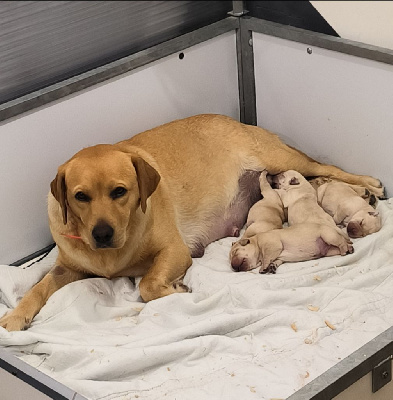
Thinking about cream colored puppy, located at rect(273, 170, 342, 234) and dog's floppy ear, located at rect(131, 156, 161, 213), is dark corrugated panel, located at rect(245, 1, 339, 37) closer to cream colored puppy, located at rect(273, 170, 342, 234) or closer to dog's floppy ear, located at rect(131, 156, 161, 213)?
cream colored puppy, located at rect(273, 170, 342, 234)

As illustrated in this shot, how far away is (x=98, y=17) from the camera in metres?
2.94

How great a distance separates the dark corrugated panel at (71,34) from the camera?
2744 millimetres

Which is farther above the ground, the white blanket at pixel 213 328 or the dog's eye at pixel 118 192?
the dog's eye at pixel 118 192

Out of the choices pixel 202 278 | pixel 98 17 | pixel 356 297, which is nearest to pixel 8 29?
pixel 98 17

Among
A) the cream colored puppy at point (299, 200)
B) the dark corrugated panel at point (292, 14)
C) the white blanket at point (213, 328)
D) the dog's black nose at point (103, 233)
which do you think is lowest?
the white blanket at point (213, 328)

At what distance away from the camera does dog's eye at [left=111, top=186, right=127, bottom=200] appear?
2478 millimetres

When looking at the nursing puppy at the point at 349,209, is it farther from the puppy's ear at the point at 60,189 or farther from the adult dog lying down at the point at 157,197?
the puppy's ear at the point at 60,189

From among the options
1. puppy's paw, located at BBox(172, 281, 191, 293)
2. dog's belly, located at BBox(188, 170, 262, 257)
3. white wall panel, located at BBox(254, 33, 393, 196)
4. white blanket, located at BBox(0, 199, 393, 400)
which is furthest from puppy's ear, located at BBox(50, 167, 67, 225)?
white wall panel, located at BBox(254, 33, 393, 196)

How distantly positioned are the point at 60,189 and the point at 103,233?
199 millimetres

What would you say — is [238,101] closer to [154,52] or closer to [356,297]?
[154,52]

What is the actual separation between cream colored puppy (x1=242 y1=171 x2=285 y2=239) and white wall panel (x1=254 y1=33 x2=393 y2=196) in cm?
36

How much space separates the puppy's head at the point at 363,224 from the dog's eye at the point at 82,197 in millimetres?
917

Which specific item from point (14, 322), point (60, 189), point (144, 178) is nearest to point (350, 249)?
point (144, 178)

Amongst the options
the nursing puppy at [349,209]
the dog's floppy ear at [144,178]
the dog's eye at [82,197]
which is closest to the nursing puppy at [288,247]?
the nursing puppy at [349,209]
